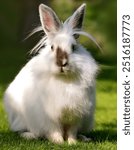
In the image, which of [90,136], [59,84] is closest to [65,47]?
[59,84]

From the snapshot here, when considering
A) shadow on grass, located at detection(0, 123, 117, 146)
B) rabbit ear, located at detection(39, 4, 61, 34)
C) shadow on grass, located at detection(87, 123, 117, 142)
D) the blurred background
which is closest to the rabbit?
rabbit ear, located at detection(39, 4, 61, 34)

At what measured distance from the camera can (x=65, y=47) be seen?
247 inches

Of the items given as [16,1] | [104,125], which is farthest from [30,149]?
[16,1]

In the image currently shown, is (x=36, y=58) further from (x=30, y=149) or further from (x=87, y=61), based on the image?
(x=30, y=149)

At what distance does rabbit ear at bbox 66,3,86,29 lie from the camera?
21.3 feet

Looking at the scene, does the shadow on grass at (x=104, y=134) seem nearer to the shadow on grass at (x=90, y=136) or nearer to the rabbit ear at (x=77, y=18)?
the shadow on grass at (x=90, y=136)

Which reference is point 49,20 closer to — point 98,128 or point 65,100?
point 65,100

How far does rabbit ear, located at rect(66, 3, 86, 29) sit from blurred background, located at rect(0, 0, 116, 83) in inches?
457

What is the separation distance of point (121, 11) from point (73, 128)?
5.28 feet

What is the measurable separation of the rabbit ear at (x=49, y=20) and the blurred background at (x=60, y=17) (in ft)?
38.1

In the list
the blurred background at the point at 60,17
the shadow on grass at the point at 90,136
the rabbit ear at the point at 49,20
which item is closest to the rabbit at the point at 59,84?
the rabbit ear at the point at 49,20

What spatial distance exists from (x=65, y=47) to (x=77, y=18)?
1.30ft

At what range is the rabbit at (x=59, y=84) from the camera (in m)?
6.29

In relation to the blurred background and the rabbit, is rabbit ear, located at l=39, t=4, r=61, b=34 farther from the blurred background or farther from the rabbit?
the blurred background
